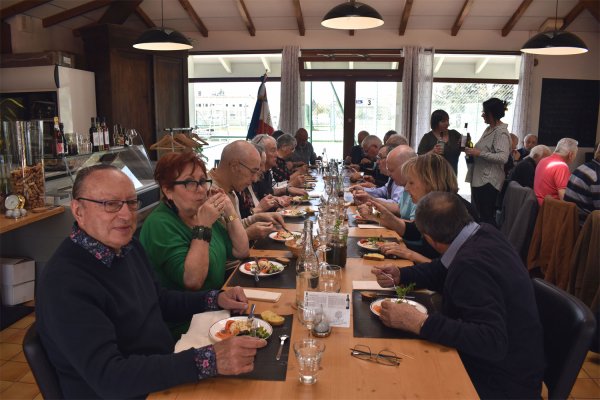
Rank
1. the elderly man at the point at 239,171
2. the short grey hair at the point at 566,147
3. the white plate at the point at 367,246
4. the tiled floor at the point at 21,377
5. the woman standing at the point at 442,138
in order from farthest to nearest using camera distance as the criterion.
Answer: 1. the woman standing at the point at 442,138
2. the short grey hair at the point at 566,147
3. the elderly man at the point at 239,171
4. the tiled floor at the point at 21,377
5. the white plate at the point at 367,246

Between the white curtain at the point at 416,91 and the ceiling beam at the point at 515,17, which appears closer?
the ceiling beam at the point at 515,17

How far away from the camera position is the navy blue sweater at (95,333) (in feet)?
4.19

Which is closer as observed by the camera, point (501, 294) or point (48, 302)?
point (48, 302)

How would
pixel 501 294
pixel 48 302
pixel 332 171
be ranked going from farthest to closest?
pixel 332 171
pixel 501 294
pixel 48 302

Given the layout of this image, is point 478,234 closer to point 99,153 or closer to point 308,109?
point 99,153

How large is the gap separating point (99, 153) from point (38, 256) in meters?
1.05

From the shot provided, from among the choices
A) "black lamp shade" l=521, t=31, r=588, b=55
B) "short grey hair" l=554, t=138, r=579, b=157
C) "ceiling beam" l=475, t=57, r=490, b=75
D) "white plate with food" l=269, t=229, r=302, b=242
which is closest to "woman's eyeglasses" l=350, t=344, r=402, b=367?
"white plate with food" l=269, t=229, r=302, b=242

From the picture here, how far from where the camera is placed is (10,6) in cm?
666

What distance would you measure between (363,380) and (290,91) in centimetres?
801

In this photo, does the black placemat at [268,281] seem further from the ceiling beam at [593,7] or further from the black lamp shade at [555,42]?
the ceiling beam at [593,7]

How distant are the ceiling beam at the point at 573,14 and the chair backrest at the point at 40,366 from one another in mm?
9206

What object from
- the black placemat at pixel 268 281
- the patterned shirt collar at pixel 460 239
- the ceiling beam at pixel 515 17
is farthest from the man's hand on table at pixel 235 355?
the ceiling beam at pixel 515 17

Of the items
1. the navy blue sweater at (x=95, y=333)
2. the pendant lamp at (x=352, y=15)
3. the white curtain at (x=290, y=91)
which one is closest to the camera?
the navy blue sweater at (x=95, y=333)

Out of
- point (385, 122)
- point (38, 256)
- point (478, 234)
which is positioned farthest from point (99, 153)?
point (385, 122)
